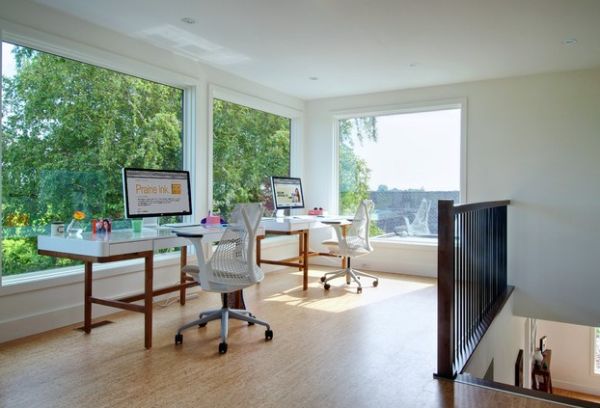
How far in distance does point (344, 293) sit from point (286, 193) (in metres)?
1.44

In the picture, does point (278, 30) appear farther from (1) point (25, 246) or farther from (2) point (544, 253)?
(2) point (544, 253)

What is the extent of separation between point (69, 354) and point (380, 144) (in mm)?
4682

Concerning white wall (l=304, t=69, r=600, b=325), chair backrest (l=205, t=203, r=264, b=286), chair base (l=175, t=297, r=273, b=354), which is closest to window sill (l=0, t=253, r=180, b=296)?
chair base (l=175, t=297, r=273, b=354)

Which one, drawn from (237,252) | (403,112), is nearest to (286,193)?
(403,112)

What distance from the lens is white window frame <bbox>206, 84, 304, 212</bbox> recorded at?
5070 millimetres

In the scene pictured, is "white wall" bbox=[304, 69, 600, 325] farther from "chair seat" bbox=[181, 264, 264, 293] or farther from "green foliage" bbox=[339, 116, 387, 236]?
"chair seat" bbox=[181, 264, 264, 293]

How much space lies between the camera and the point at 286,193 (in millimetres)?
5617

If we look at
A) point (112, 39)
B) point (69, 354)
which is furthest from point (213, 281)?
point (112, 39)

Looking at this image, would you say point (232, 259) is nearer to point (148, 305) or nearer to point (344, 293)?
point (148, 305)

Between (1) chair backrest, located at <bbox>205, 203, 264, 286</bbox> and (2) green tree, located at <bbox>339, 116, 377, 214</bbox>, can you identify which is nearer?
(1) chair backrest, located at <bbox>205, 203, 264, 286</bbox>

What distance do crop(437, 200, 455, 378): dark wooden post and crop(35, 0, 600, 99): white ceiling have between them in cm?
161

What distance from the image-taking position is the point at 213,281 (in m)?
3.20

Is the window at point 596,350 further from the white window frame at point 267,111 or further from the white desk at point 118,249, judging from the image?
the white desk at point 118,249

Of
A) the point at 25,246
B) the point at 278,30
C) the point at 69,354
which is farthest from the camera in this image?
the point at 278,30
